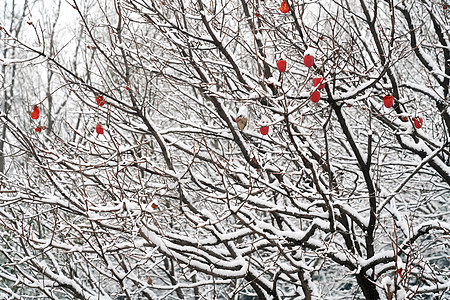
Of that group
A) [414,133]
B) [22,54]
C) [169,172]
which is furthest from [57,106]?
[414,133]

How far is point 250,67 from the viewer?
7.66 metres

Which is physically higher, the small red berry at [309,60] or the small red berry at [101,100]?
the small red berry at [101,100]

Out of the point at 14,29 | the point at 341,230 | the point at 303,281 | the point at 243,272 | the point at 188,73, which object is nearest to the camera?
the point at 243,272

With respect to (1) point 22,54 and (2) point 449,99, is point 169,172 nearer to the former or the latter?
(2) point 449,99

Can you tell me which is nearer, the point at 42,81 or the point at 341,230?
the point at 341,230

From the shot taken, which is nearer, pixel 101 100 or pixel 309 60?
pixel 309 60

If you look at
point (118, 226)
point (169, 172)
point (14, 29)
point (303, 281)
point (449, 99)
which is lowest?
point (303, 281)

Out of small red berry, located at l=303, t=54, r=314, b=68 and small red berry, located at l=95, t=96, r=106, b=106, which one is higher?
small red berry, located at l=95, t=96, r=106, b=106

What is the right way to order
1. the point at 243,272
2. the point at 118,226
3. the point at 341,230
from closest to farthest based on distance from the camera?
the point at 118,226, the point at 243,272, the point at 341,230

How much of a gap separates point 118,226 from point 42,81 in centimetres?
959

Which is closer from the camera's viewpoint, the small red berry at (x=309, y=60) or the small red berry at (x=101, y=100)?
the small red berry at (x=309, y=60)

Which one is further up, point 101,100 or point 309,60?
point 101,100

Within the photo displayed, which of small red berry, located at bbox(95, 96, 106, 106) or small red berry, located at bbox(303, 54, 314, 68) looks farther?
small red berry, located at bbox(95, 96, 106, 106)

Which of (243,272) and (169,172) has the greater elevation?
A: (169,172)
